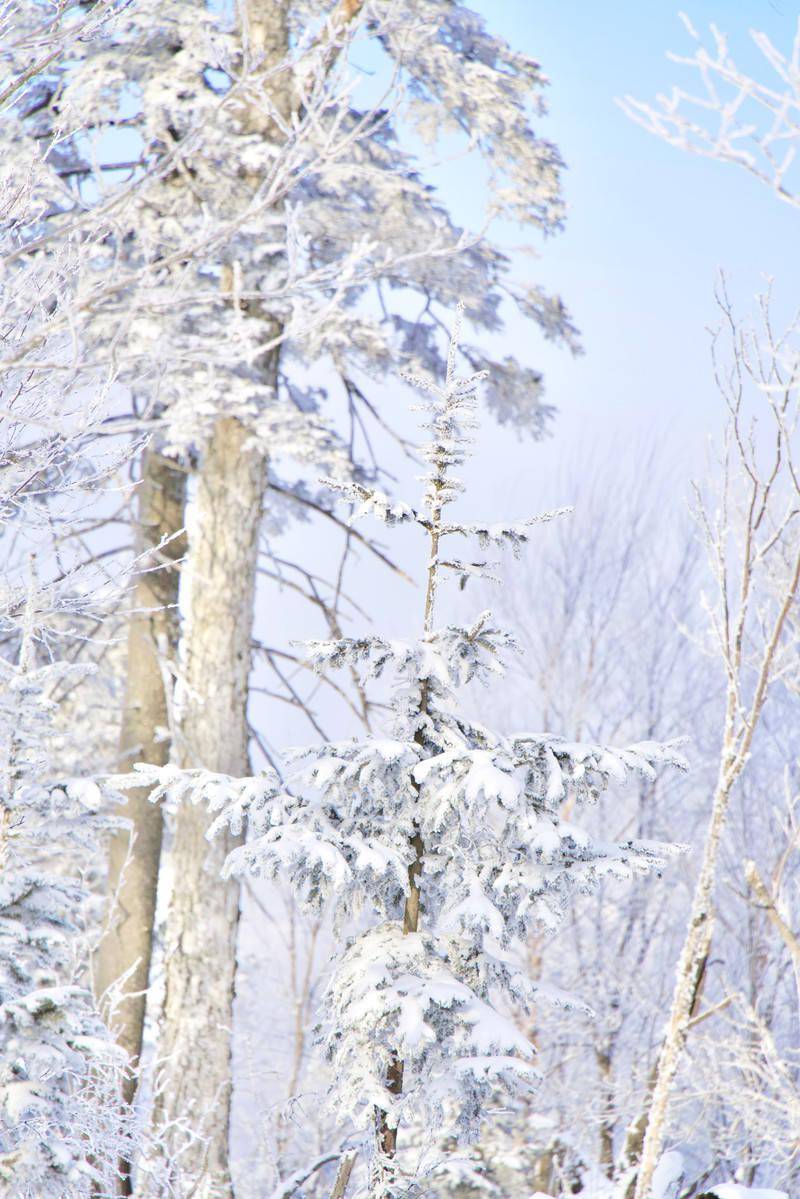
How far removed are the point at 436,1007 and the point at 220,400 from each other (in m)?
4.93

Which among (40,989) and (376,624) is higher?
(376,624)

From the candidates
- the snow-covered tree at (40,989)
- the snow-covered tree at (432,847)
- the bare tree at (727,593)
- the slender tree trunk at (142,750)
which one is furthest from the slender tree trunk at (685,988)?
the slender tree trunk at (142,750)

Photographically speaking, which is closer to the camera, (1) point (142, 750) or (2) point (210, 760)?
(2) point (210, 760)

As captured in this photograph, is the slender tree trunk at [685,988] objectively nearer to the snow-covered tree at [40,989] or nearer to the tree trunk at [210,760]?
the snow-covered tree at [40,989]

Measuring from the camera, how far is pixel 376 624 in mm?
8180

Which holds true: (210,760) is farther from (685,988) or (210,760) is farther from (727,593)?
(727,593)

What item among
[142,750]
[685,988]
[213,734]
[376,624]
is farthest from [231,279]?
[685,988]

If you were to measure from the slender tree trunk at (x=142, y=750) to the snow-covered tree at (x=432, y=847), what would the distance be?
4093 mm

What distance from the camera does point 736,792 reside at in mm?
11430

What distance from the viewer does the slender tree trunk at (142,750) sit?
26.8 feet

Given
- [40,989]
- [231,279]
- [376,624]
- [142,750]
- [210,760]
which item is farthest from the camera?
[142,750]

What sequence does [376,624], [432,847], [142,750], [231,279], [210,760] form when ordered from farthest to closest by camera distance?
[142,750] < [376,624] < [231,279] < [210,760] < [432,847]

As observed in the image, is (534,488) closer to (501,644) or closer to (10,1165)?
(501,644)

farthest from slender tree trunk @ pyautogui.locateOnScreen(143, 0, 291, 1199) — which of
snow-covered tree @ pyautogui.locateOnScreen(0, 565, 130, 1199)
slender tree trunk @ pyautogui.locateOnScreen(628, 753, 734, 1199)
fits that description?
slender tree trunk @ pyautogui.locateOnScreen(628, 753, 734, 1199)
